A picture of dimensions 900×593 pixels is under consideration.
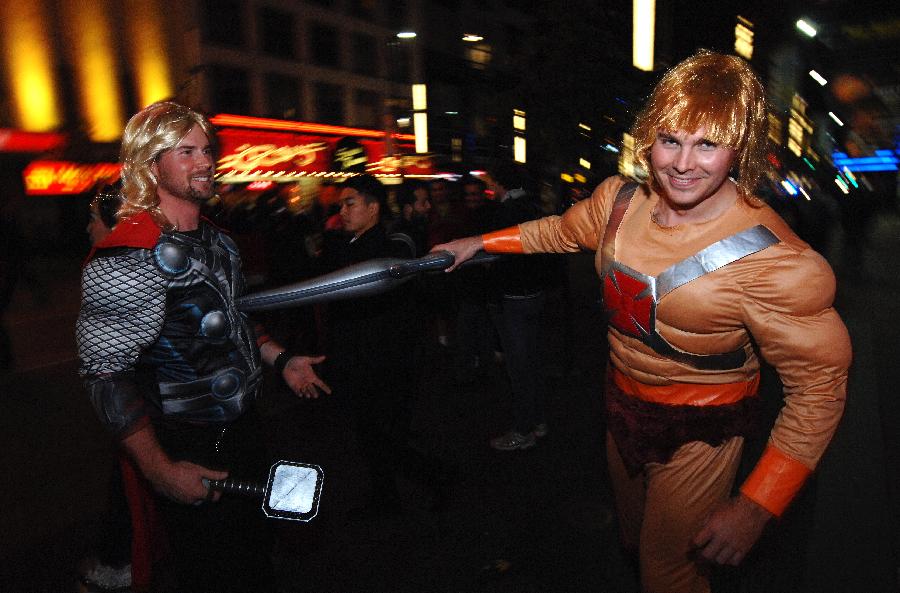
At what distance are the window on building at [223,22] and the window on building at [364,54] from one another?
24.0 feet

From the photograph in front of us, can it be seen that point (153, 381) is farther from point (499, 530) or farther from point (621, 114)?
point (621, 114)

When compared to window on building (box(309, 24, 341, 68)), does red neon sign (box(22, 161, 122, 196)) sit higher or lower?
lower

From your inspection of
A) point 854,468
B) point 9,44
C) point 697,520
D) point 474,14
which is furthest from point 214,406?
point 474,14

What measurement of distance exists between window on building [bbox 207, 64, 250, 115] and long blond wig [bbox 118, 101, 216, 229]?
24648 millimetres

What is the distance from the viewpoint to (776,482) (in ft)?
6.07

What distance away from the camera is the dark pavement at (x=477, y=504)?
127 inches

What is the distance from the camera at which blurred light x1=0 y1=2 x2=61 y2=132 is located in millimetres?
16094

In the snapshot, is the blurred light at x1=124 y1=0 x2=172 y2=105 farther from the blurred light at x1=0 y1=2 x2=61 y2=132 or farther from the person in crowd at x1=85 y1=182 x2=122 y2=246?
the person in crowd at x1=85 y1=182 x2=122 y2=246

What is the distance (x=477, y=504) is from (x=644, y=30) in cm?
693

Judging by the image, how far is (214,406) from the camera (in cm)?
215

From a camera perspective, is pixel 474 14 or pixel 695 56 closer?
pixel 695 56

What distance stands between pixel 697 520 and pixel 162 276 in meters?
1.88

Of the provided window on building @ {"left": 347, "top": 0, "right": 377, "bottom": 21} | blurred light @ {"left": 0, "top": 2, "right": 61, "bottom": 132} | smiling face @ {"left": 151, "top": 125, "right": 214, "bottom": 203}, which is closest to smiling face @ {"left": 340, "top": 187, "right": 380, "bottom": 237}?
smiling face @ {"left": 151, "top": 125, "right": 214, "bottom": 203}

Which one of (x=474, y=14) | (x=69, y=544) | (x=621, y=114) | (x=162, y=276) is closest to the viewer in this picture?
(x=162, y=276)
